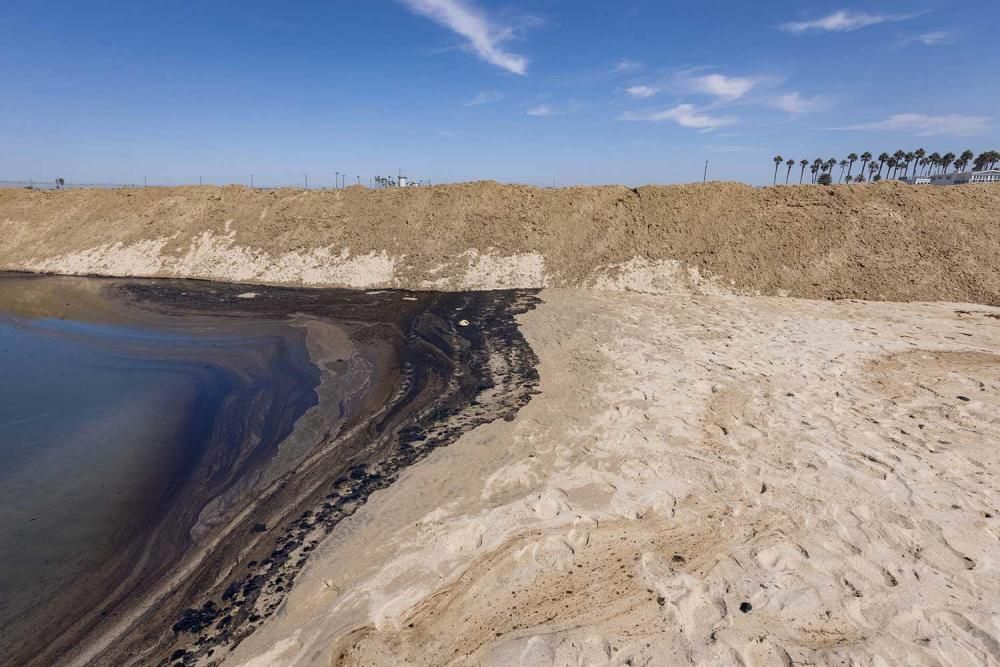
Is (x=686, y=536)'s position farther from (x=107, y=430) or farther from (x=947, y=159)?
(x=947, y=159)

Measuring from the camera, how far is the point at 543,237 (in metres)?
22.0

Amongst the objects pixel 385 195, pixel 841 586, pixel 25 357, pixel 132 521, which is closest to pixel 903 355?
pixel 841 586

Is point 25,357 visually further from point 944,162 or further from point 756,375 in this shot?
point 944,162

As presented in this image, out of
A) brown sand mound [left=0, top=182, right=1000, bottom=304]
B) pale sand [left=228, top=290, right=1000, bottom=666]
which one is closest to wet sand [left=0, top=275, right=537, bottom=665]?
pale sand [left=228, top=290, right=1000, bottom=666]

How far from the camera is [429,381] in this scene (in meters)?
10.1

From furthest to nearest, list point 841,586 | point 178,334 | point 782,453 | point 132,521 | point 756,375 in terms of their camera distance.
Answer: point 178,334
point 756,375
point 782,453
point 132,521
point 841,586

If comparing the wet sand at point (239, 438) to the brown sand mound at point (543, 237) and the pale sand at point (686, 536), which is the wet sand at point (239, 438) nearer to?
the pale sand at point (686, 536)

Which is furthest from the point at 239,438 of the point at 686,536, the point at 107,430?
the point at 686,536

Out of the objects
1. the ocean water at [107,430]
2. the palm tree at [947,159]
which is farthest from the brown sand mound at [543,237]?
the palm tree at [947,159]

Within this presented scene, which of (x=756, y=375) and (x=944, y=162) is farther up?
(x=944, y=162)

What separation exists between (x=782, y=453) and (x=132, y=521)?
8714mm

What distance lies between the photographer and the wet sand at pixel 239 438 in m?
4.63

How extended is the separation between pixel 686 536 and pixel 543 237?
1800 centimetres

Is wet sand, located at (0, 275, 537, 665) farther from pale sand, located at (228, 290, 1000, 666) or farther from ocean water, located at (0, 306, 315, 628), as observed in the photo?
pale sand, located at (228, 290, 1000, 666)
